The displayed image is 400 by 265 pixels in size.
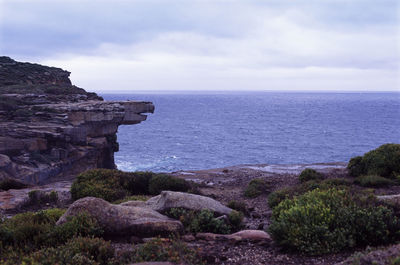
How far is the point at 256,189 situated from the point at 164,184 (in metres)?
6.33

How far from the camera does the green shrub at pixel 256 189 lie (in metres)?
19.5

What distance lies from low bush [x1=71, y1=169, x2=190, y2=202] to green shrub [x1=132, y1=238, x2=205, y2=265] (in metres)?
8.54

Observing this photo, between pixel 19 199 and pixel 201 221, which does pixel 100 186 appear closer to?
pixel 19 199

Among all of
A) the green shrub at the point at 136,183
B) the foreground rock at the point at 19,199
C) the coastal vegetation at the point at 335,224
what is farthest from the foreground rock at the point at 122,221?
the green shrub at the point at 136,183

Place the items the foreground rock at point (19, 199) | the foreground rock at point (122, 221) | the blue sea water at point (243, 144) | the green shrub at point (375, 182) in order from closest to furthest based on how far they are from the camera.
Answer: the foreground rock at point (122, 221)
the foreground rock at point (19, 199)
the green shrub at point (375, 182)
the blue sea water at point (243, 144)

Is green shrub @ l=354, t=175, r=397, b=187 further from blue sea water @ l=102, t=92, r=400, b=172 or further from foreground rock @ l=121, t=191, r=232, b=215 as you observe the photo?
blue sea water @ l=102, t=92, r=400, b=172

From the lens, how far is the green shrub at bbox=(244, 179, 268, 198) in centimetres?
1952

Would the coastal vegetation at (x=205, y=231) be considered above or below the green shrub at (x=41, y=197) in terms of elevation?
above

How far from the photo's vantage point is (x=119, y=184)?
16.8m

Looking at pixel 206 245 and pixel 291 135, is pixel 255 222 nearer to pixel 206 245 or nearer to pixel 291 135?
pixel 206 245

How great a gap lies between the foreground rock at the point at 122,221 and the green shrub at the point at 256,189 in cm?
1062

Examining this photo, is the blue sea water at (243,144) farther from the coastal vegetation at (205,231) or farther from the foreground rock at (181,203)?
the coastal vegetation at (205,231)

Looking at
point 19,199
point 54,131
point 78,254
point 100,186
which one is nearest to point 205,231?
point 78,254

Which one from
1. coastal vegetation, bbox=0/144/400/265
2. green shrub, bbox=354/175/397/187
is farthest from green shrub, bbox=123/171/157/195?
green shrub, bbox=354/175/397/187
